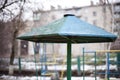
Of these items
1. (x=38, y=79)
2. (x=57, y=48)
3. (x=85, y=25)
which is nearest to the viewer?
(x=85, y=25)

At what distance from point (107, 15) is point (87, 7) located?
432 centimetres

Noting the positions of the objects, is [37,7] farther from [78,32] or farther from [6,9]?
[78,32]

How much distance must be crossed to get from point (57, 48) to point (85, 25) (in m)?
33.4

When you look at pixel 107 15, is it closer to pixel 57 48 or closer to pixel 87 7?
pixel 87 7

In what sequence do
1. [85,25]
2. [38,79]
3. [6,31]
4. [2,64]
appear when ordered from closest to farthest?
[85,25]
[38,79]
[6,31]
[2,64]

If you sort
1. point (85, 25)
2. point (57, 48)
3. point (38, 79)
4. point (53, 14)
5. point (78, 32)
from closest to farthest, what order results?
point (78, 32) → point (85, 25) → point (38, 79) → point (57, 48) → point (53, 14)

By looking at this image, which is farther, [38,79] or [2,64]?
[2,64]

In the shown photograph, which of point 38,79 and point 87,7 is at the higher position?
point 87,7

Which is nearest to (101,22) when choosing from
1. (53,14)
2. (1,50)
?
(53,14)

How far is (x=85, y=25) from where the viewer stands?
446cm

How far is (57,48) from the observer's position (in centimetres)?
3788

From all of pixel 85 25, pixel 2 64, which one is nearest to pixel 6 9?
pixel 2 64

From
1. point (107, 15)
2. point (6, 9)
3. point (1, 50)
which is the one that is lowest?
point (1, 50)

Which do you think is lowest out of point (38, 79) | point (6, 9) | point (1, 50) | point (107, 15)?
point (38, 79)
